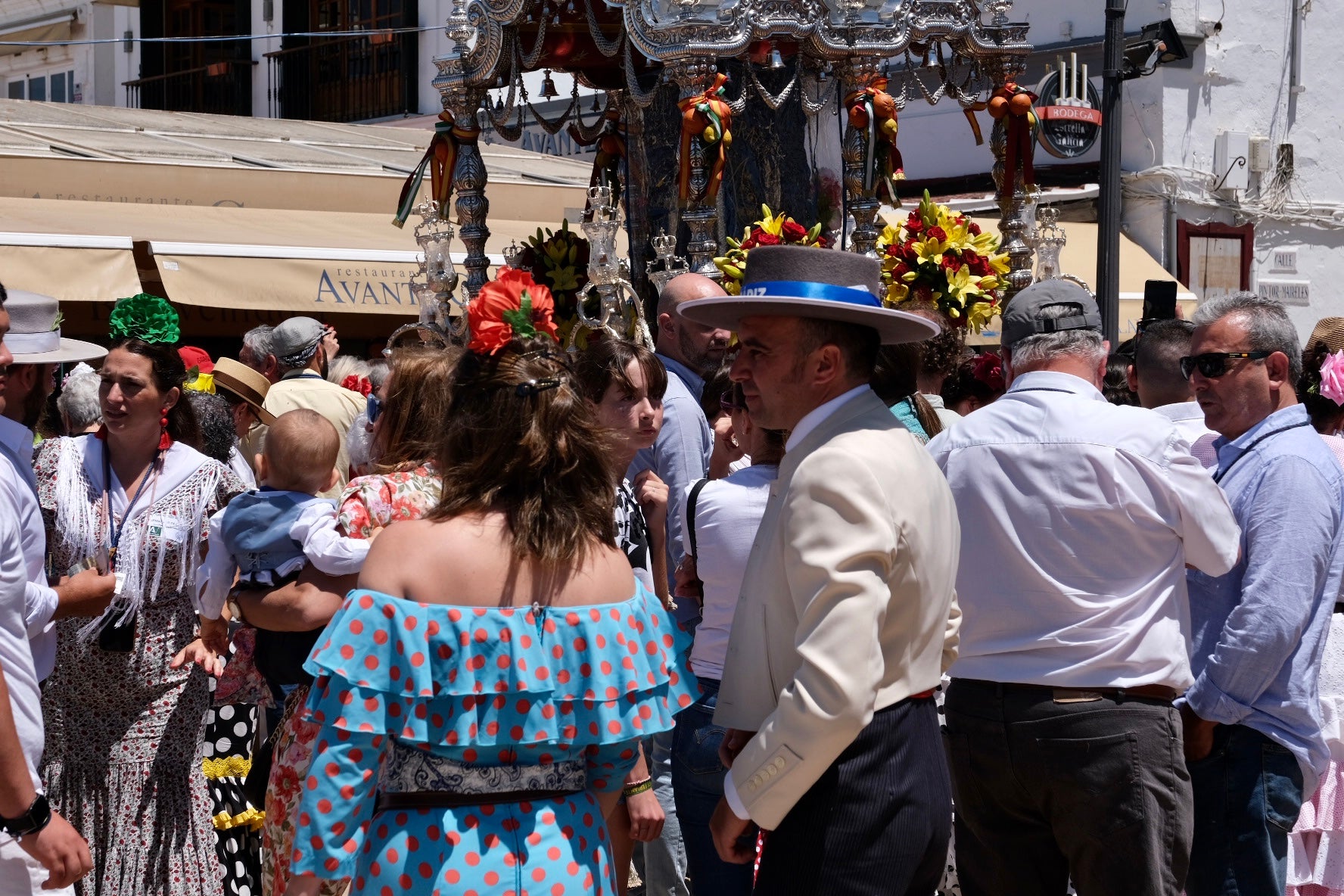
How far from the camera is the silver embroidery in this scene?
274 cm

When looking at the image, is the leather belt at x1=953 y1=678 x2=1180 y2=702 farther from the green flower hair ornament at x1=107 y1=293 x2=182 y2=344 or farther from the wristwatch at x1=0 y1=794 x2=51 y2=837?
the green flower hair ornament at x1=107 y1=293 x2=182 y2=344

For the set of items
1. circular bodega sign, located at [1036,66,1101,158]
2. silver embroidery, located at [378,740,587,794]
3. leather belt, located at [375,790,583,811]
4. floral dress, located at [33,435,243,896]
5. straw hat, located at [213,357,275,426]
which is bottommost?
floral dress, located at [33,435,243,896]

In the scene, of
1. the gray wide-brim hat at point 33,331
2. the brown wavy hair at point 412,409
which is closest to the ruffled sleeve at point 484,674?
the brown wavy hair at point 412,409

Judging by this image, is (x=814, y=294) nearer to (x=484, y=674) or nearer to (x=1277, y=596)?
(x=484, y=674)

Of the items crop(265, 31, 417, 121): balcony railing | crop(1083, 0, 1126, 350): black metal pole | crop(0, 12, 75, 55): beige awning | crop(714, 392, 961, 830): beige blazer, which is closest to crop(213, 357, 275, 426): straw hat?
crop(714, 392, 961, 830): beige blazer

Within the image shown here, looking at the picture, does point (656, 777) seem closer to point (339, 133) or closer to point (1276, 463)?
point (1276, 463)

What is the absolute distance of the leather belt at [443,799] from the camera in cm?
274

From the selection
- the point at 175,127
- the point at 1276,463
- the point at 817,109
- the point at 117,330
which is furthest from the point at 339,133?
the point at 1276,463

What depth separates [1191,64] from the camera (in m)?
15.5

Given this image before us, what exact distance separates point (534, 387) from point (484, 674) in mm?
541

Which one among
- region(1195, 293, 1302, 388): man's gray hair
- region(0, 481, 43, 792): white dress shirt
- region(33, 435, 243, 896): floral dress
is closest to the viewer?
region(0, 481, 43, 792): white dress shirt

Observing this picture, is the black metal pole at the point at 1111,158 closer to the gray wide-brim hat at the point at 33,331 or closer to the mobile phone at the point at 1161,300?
the mobile phone at the point at 1161,300

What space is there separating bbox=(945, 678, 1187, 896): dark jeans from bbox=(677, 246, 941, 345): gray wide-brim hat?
103 cm

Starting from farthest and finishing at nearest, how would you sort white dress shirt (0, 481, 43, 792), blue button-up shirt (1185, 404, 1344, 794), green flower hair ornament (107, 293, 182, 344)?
green flower hair ornament (107, 293, 182, 344) < blue button-up shirt (1185, 404, 1344, 794) < white dress shirt (0, 481, 43, 792)
